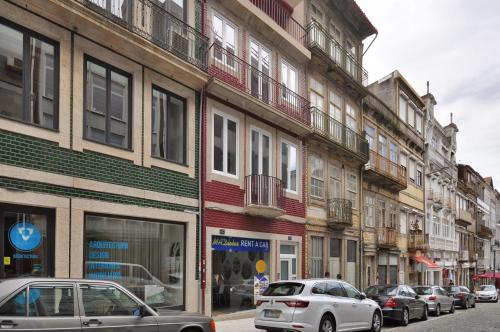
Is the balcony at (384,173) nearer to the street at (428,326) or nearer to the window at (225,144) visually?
the street at (428,326)

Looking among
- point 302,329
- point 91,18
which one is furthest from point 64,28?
point 302,329

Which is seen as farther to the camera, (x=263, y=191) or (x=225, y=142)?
(x=263, y=191)

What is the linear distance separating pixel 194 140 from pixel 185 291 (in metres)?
4.21

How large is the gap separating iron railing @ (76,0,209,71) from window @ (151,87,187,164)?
3.93 feet

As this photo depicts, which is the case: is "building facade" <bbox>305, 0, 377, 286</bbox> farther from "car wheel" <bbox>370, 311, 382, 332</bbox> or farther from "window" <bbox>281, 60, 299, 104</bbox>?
"car wheel" <bbox>370, 311, 382, 332</bbox>

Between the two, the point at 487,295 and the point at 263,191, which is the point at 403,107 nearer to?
the point at 487,295

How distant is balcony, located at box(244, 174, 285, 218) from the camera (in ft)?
55.9

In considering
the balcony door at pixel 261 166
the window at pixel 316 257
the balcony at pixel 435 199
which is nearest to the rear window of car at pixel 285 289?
the balcony door at pixel 261 166

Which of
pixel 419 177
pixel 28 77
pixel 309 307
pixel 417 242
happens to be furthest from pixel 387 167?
pixel 28 77

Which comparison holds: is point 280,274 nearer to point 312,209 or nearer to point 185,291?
point 312,209

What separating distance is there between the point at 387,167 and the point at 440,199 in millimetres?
15176

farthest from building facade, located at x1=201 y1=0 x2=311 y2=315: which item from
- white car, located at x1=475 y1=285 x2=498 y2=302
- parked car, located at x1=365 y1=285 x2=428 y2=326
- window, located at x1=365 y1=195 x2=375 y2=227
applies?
white car, located at x1=475 y1=285 x2=498 y2=302

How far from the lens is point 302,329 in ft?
38.8

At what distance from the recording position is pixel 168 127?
1443 centimetres
